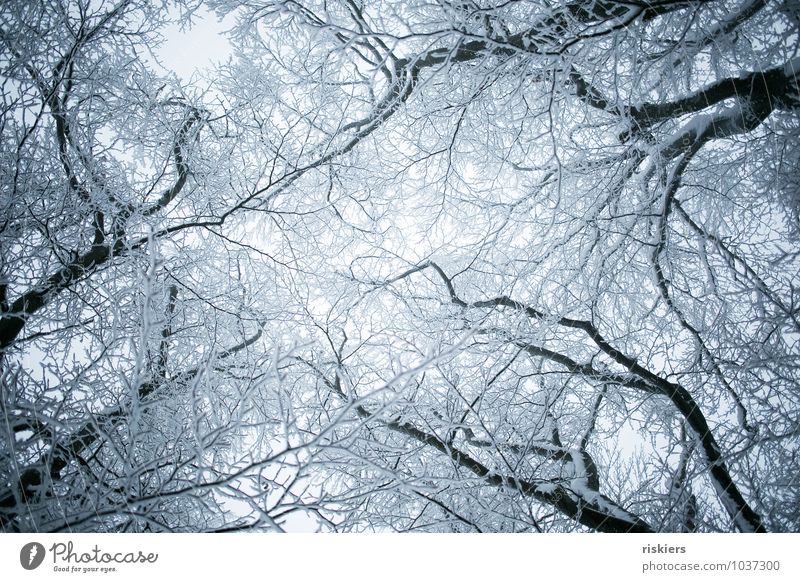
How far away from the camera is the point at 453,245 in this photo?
2.86 meters

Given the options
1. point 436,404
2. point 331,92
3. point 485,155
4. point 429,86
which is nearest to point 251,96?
point 331,92

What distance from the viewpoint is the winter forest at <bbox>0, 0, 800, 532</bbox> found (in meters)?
2.08

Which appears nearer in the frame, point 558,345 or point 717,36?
point 717,36

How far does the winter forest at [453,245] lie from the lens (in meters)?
2.08

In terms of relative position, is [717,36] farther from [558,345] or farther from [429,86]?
[558,345]

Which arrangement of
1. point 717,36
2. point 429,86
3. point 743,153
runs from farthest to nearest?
point 429,86
point 743,153
point 717,36

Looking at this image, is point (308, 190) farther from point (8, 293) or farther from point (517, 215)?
point (8, 293)

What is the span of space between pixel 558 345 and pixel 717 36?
1.95 meters

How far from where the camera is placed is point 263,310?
2713mm

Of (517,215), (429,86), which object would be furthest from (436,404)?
(429,86)

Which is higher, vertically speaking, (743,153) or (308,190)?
(308,190)
